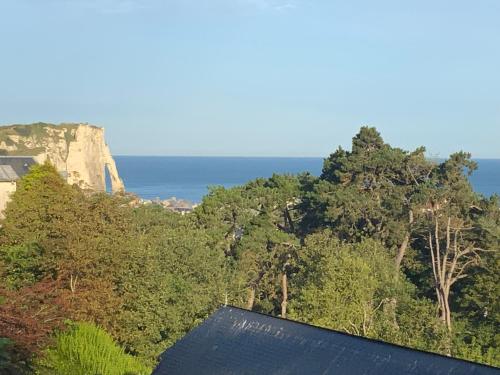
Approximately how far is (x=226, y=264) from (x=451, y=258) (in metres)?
11.2

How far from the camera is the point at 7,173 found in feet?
156

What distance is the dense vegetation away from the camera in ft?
64.7

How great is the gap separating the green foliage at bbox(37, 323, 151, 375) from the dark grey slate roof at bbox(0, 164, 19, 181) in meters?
31.4

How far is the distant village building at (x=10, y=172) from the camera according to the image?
46506mm

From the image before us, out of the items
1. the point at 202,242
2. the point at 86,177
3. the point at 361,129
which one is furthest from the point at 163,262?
the point at 86,177

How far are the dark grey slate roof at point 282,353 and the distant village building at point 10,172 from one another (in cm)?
3473

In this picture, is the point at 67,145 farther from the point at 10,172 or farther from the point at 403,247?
the point at 403,247

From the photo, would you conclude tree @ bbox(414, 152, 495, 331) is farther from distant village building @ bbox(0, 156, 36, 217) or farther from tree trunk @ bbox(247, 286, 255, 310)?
distant village building @ bbox(0, 156, 36, 217)

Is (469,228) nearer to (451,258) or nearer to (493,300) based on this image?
(451,258)

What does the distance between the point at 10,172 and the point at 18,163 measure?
10.2ft

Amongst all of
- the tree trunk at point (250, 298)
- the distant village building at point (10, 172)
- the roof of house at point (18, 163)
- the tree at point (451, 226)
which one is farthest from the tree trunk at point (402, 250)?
the roof of house at point (18, 163)

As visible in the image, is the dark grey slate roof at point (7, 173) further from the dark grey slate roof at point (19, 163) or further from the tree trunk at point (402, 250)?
the tree trunk at point (402, 250)

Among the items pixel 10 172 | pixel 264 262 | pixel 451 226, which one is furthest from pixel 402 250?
pixel 10 172

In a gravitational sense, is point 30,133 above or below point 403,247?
above
